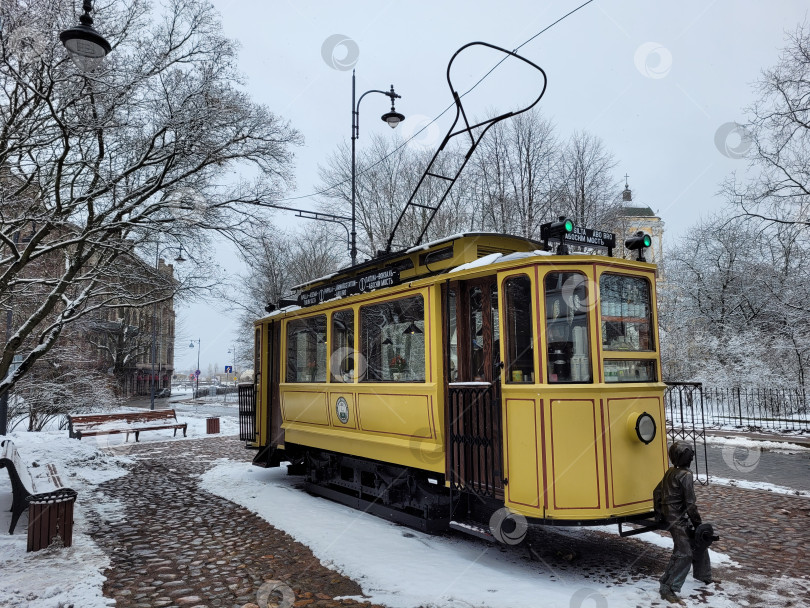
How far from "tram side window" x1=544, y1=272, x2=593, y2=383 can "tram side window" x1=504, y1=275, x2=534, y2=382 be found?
0.20 meters

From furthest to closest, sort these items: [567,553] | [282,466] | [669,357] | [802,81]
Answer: [669,357]
[802,81]
[282,466]
[567,553]

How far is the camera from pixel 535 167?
21953 millimetres

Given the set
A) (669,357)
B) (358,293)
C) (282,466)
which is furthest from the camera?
(669,357)

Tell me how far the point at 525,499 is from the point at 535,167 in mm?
18580

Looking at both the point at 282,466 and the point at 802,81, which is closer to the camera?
the point at 282,466

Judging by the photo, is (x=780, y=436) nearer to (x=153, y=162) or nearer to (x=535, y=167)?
(x=535, y=167)

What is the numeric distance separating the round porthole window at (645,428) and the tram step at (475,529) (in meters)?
1.67

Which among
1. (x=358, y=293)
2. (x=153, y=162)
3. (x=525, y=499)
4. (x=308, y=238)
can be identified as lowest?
(x=525, y=499)

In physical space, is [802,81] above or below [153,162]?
above

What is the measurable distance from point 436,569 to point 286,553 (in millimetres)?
1624

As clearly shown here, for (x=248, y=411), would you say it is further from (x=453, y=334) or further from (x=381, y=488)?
(x=453, y=334)

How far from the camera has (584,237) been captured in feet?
18.9

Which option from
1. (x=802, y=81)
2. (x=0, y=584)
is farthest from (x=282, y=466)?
(x=802, y=81)

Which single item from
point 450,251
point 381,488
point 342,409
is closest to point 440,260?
point 450,251
